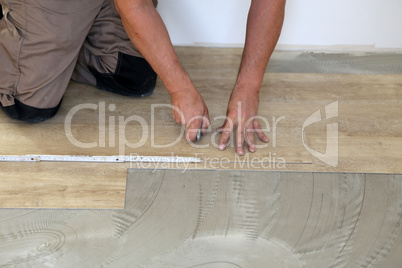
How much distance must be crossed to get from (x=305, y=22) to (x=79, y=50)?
1.14 m

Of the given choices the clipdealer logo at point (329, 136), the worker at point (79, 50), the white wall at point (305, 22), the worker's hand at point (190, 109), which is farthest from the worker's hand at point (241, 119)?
the white wall at point (305, 22)

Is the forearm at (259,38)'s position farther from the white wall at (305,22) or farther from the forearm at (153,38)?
the white wall at (305,22)

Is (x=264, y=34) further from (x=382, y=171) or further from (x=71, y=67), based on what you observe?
(x=71, y=67)

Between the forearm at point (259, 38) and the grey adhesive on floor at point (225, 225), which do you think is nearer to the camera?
the grey adhesive on floor at point (225, 225)

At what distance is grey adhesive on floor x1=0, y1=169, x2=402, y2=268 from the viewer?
53.2 inches

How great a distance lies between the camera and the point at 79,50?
6.15 feet

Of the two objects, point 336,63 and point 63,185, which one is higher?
point 336,63

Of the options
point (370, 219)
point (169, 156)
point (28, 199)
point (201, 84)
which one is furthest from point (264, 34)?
point (28, 199)

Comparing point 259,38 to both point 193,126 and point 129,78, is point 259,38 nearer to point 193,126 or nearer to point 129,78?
point 193,126

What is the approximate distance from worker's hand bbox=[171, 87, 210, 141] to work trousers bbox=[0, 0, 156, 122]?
1.08 ft

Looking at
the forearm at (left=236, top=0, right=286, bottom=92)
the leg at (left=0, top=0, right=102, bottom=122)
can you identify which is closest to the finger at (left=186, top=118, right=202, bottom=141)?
the forearm at (left=236, top=0, right=286, bottom=92)

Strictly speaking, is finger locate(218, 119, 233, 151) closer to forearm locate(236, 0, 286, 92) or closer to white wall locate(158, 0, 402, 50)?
forearm locate(236, 0, 286, 92)

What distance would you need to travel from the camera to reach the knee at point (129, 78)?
1914 mm

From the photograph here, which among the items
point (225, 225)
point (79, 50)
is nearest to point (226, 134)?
point (225, 225)
